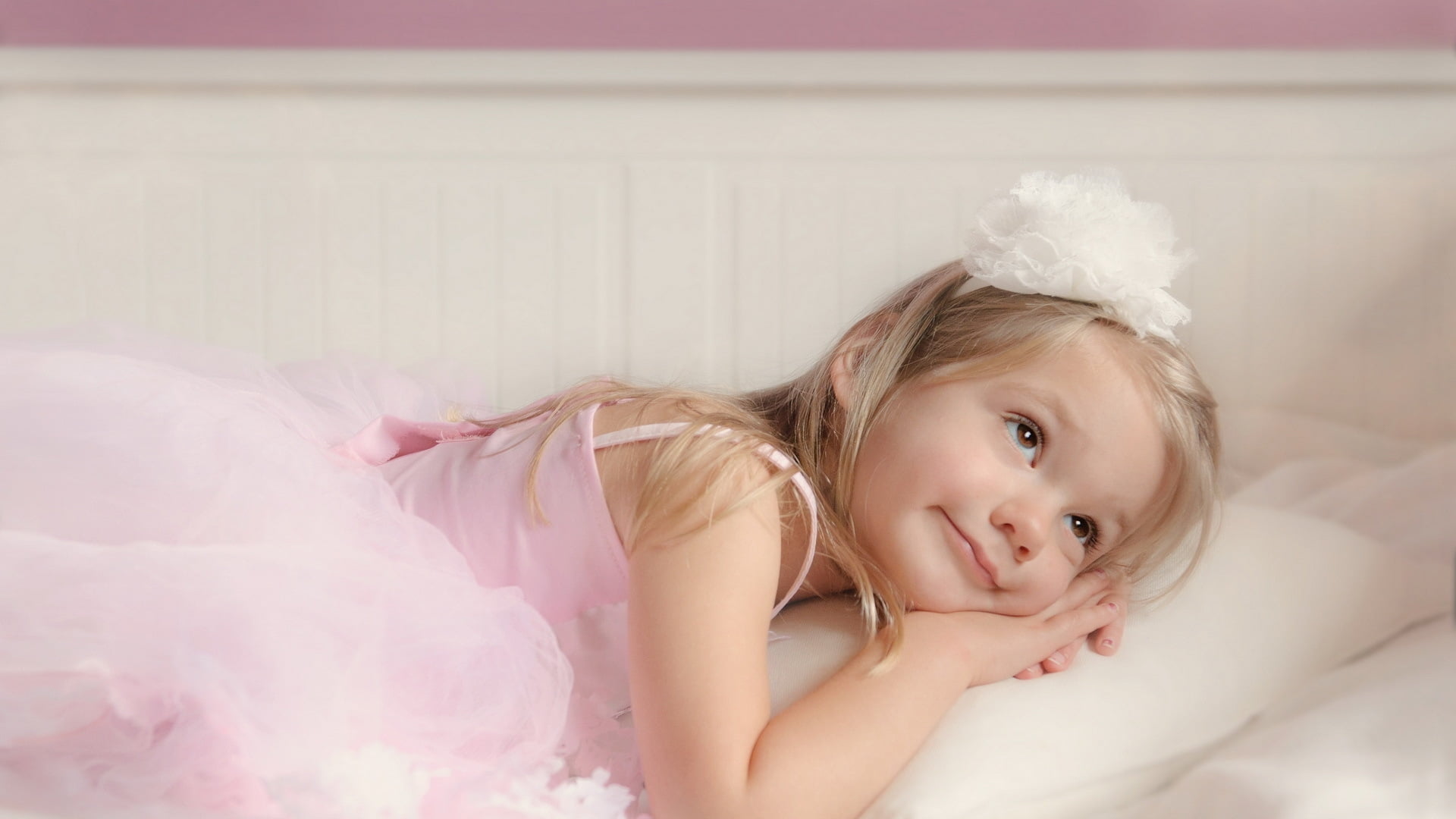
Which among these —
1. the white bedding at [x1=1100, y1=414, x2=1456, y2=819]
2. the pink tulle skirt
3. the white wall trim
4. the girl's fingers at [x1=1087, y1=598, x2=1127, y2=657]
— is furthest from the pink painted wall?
the girl's fingers at [x1=1087, y1=598, x2=1127, y2=657]

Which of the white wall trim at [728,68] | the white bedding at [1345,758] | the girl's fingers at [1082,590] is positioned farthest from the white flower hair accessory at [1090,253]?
the white wall trim at [728,68]

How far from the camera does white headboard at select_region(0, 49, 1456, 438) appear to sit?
1.45m

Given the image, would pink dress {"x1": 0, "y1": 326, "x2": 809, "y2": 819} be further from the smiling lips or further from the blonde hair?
the smiling lips

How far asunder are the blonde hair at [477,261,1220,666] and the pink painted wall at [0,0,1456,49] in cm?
48

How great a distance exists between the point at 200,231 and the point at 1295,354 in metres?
1.50

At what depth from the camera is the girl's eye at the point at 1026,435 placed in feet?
3.05

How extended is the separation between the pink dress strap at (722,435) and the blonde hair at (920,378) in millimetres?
11

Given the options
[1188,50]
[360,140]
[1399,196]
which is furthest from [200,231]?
[1399,196]

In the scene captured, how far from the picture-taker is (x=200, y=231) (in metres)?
1.51

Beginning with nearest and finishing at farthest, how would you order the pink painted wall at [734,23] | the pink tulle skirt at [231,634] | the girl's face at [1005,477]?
the pink tulle skirt at [231,634]
the girl's face at [1005,477]
the pink painted wall at [734,23]

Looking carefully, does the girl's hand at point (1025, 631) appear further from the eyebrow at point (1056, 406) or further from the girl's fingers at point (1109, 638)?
the eyebrow at point (1056, 406)

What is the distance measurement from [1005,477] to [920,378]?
0.12m

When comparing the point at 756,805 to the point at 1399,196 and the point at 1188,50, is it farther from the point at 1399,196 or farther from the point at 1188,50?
the point at 1399,196

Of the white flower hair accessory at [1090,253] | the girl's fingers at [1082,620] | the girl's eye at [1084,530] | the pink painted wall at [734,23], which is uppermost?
the pink painted wall at [734,23]
